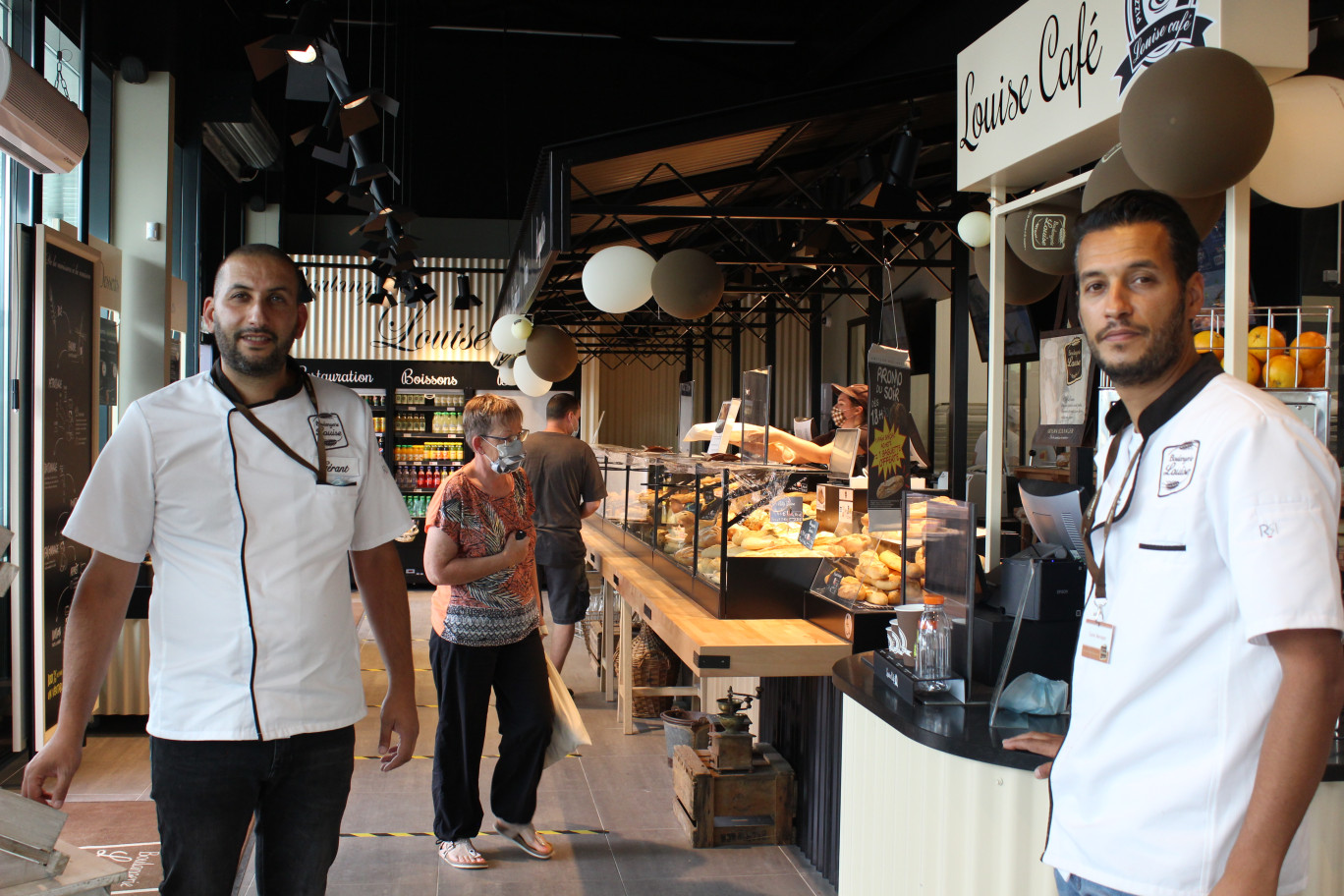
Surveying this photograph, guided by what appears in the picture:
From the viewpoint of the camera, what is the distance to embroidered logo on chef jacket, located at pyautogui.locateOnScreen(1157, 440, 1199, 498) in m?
1.40

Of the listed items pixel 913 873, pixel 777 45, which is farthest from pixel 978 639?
pixel 777 45

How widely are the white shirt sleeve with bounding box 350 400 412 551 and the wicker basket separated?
392cm

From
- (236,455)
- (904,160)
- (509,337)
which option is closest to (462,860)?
(236,455)

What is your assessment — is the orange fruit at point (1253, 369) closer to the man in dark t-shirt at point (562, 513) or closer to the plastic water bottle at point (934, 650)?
the plastic water bottle at point (934, 650)

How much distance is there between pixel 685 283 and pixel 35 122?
3.09 metres

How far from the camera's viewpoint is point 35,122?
397 centimetres

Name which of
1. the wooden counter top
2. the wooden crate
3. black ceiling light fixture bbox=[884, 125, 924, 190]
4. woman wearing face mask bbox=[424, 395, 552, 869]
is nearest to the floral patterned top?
woman wearing face mask bbox=[424, 395, 552, 869]

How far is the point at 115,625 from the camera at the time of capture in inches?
83.2

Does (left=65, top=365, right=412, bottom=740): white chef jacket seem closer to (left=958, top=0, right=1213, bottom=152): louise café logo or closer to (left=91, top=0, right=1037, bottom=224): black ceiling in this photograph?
(left=958, top=0, right=1213, bottom=152): louise café logo

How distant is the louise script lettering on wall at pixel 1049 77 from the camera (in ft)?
9.23

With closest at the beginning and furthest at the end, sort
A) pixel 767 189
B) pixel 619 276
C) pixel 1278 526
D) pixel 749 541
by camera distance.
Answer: pixel 1278 526 → pixel 749 541 → pixel 619 276 → pixel 767 189

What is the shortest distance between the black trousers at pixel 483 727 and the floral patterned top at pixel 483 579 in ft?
0.23

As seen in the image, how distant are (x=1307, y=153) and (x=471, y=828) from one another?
11.6ft

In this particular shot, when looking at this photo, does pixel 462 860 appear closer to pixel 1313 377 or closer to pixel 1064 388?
pixel 1064 388
